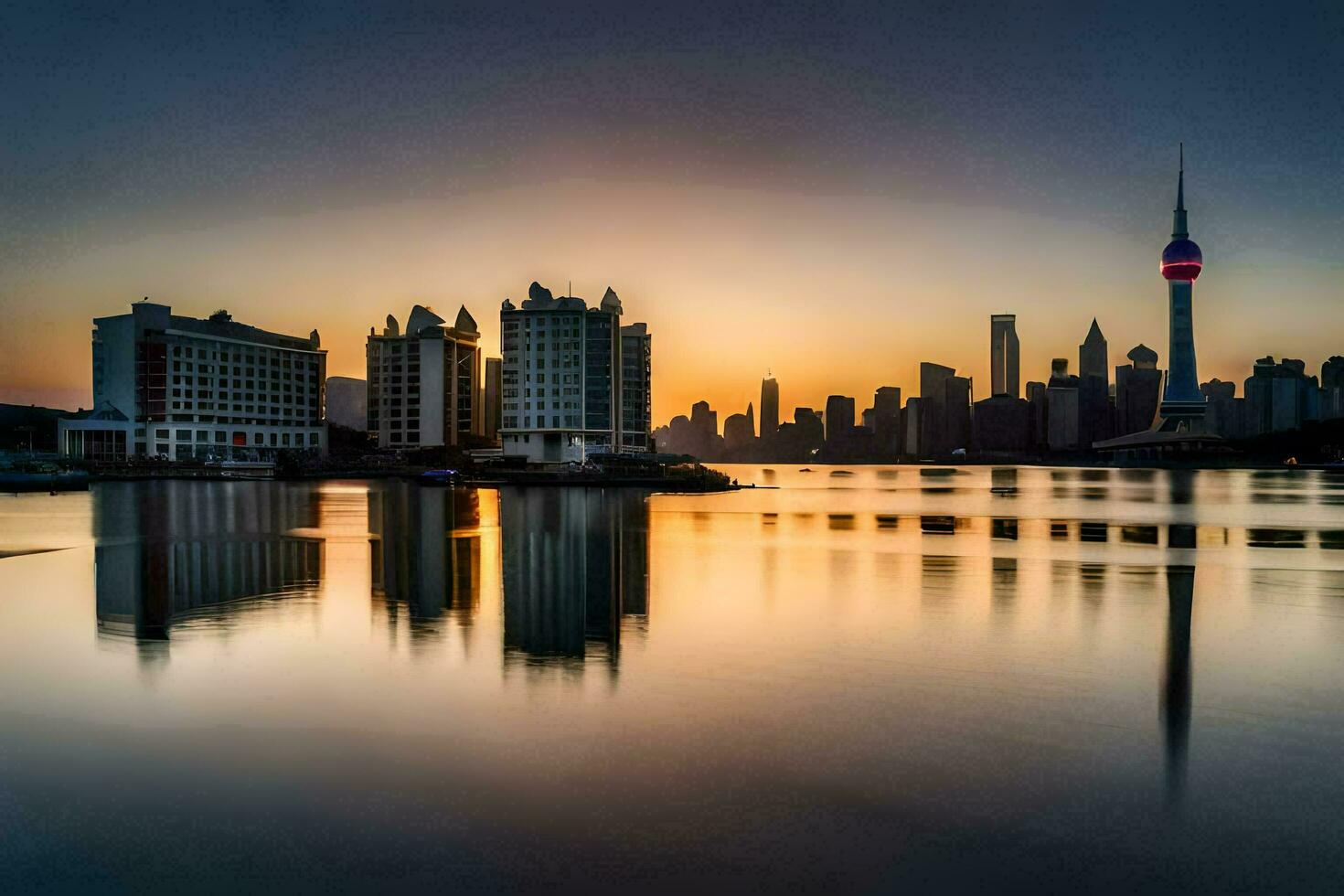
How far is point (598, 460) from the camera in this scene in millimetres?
129750

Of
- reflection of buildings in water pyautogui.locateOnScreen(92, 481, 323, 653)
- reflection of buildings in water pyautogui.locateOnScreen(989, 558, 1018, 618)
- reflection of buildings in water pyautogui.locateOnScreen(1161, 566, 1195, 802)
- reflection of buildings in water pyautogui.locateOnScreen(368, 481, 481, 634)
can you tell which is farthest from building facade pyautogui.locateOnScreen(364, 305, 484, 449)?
reflection of buildings in water pyautogui.locateOnScreen(1161, 566, 1195, 802)

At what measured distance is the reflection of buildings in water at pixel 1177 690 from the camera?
11867mm

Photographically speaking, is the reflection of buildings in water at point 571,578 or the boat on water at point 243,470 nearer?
the reflection of buildings in water at point 571,578

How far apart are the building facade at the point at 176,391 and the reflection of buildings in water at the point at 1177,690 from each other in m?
154

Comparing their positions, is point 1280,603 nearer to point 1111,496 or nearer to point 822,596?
point 822,596

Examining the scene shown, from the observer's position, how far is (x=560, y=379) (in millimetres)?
130750

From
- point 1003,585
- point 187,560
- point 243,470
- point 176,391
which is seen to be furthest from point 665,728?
point 176,391

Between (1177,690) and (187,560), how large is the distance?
31.6 metres

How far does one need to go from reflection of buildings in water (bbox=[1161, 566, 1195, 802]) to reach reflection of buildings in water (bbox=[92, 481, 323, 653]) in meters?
18.9

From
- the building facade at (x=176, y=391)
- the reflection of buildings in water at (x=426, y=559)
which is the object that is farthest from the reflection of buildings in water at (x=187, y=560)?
the building facade at (x=176, y=391)

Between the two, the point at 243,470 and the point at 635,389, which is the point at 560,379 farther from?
the point at 243,470

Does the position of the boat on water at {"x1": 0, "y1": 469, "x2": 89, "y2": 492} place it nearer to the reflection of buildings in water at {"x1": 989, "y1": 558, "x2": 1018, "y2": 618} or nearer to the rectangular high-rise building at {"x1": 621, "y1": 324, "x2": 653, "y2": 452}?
the rectangular high-rise building at {"x1": 621, "y1": 324, "x2": 653, "y2": 452}

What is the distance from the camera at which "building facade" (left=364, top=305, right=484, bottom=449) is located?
17212 cm

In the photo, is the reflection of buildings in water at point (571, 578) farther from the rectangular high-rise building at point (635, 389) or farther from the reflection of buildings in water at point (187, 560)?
the rectangular high-rise building at point (635, 389)
